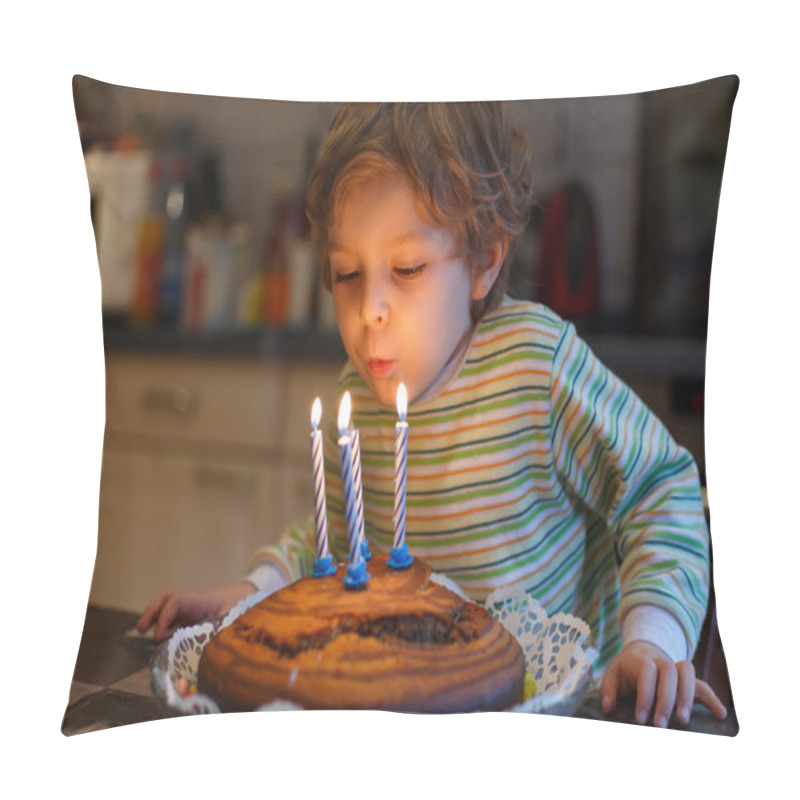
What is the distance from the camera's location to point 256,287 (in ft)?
3.76

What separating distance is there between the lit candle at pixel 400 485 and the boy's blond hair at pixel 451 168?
0.16 metres

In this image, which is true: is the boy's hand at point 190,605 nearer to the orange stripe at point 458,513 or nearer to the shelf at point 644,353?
the orange stripe at point 458,513

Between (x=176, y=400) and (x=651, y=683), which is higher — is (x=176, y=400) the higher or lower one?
the higher one

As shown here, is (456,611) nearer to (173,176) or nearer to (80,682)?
(80,682)

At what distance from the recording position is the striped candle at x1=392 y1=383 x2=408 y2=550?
3.74 ft

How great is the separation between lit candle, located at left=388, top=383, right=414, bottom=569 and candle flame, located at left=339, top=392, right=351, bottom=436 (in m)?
0.06

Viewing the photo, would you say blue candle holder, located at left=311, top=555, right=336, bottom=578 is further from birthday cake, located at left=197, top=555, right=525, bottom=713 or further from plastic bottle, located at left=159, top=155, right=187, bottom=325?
plastic bottle, located at left=159, top=155, right=187, bottom=325

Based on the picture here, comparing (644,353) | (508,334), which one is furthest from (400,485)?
(644,353)

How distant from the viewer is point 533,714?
3.66 ft

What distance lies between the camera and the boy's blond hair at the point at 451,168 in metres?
1.13

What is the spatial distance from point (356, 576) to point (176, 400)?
0.30 meters

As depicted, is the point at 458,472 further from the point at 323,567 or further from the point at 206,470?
the point at 206,470

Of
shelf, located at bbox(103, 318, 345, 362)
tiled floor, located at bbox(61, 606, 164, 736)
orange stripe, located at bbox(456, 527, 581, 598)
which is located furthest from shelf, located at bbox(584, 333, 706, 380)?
tiled floor, located at bbox(61, 606, 164, 736)

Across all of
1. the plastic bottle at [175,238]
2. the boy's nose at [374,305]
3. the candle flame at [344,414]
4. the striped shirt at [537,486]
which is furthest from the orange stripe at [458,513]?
the plastic bottle at [175,238]
